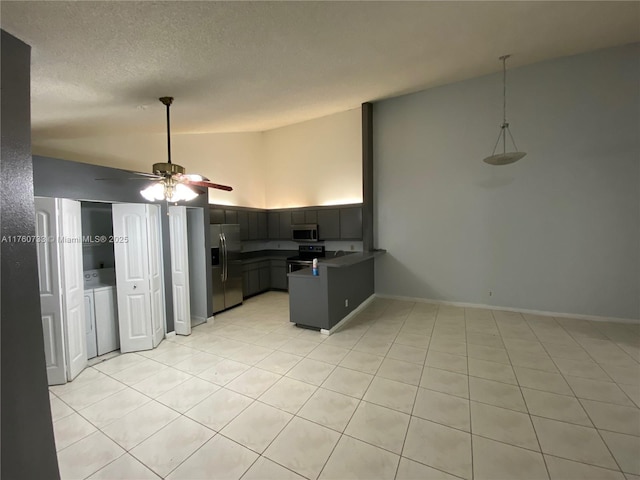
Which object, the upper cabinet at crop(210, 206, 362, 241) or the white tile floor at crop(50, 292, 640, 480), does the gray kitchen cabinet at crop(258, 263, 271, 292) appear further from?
the white tile floor at crop(50, 292, 640, 480)

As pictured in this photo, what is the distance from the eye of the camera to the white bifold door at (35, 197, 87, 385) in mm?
2631

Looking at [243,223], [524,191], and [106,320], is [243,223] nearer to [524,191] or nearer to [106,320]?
[106,320]

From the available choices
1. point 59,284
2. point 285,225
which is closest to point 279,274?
point 285,225

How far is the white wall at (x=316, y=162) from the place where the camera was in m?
6.04

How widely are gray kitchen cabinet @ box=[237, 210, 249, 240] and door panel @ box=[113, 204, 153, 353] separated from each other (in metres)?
2.60

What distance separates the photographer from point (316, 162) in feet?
21.3

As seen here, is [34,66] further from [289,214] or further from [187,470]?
[289,214]

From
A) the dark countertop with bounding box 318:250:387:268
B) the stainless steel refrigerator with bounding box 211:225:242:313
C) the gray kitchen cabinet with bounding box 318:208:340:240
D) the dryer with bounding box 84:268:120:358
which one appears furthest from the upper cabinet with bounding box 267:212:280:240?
the dryer with bounding box 84:268:120:358

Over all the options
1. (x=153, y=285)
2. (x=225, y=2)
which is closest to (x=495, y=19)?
(x=225, y=2)

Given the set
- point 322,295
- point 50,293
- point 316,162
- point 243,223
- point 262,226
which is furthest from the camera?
point 262,226

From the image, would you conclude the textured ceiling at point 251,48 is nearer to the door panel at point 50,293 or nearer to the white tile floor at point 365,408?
the door panel at point 50,293

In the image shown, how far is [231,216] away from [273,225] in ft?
4.52

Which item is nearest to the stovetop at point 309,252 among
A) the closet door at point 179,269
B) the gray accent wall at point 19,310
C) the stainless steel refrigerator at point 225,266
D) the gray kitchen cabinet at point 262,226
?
the gray kitchen cabinet at point 262,226

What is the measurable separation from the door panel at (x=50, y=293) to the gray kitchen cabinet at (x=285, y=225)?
14.6 ft
